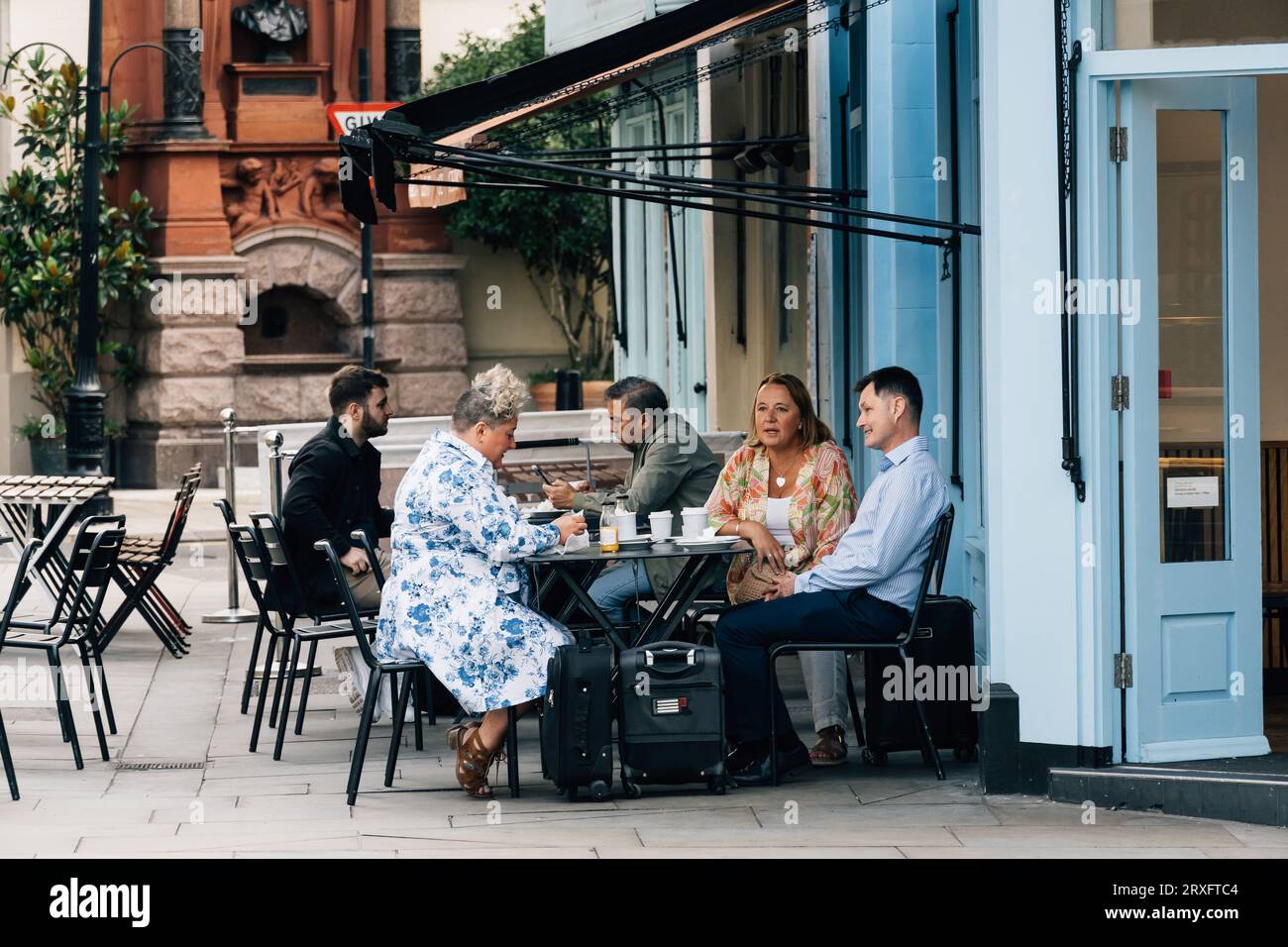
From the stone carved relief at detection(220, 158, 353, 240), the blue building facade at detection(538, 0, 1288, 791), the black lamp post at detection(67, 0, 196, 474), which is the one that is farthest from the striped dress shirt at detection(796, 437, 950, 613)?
the stone carved relief at detection(220, 158, 353, 240)

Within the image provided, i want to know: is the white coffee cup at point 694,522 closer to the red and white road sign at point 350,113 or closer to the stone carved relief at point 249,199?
the red and white road sign at point 350,113

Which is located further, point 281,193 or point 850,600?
point 281,193

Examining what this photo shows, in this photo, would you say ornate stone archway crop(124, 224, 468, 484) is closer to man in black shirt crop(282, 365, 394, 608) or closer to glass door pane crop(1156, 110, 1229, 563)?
man in black shirt crop(282, 365, 394, 608)

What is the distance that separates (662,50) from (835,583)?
10.8ft

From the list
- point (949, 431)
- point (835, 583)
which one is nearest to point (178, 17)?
point (949, 431)

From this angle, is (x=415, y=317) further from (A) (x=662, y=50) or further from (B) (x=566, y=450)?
(A) (x=662, y=50)

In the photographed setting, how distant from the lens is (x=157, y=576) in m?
10.8

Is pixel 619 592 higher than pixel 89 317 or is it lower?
lower

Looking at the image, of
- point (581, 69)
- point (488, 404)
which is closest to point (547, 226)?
point (581, 69)

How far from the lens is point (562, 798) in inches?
282

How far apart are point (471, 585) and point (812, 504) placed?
152 cm

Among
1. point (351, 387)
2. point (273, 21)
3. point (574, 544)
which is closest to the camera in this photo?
point (574, 544)

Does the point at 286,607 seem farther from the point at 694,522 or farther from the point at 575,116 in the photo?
the point at 575,116

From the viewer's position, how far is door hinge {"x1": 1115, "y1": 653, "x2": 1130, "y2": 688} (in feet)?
22.8
